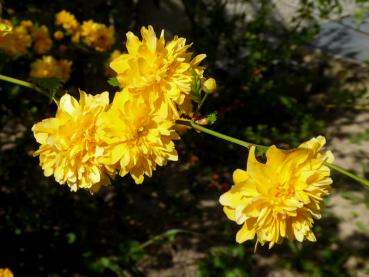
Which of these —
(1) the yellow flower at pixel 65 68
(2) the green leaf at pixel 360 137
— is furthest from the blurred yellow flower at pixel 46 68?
(2) the green leaf at pixel 360 137

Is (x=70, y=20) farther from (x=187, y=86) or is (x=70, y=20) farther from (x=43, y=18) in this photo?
(x=187, y=86)

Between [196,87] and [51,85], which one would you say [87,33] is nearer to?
[51,85]

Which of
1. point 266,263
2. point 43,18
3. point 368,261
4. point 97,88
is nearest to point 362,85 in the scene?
point 368,261

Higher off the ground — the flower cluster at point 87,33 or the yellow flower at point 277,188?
the yellow flower at point 277,188

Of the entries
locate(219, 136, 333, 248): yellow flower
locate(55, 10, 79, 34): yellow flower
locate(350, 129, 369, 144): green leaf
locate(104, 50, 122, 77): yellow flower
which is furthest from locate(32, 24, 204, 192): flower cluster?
locate(350, 129, 369, 144): green leaf

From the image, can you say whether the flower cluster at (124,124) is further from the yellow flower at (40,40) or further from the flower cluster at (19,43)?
the yellow flower at (40,40)

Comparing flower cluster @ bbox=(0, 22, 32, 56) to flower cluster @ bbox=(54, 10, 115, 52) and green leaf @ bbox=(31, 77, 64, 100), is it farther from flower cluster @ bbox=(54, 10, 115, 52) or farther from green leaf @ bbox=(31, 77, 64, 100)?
green leaf @ bbox=(31, 77, 64, 100)
